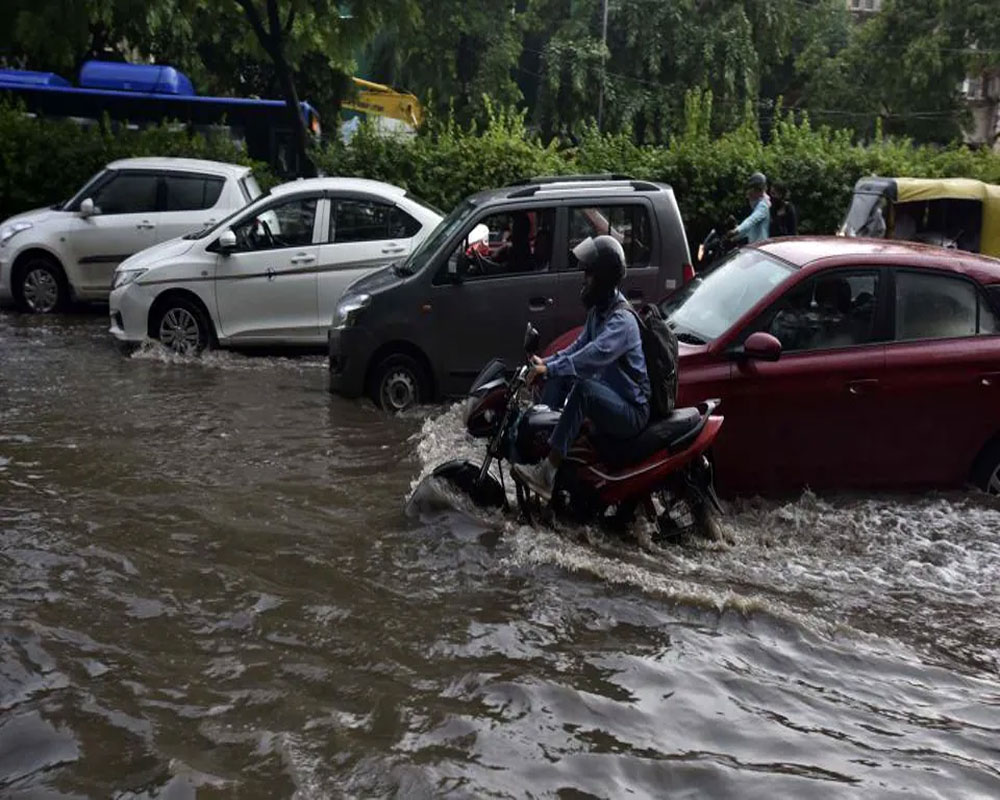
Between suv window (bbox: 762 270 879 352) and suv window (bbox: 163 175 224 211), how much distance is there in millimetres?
9173

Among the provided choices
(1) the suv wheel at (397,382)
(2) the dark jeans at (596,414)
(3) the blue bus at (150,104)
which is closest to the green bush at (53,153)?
(3) the blue bus at (150,104)

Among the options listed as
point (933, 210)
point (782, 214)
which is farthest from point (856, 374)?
point (933, 210)

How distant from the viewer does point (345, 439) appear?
9672mm

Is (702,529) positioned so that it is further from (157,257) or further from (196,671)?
(157,257)

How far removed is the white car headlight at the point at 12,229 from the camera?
15.1 meters

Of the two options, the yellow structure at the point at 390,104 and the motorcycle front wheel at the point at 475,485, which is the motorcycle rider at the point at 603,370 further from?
the yellow structure at the point at 390,104

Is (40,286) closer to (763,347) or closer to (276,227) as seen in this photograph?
(276,227)

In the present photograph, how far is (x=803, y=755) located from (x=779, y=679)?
714 mm

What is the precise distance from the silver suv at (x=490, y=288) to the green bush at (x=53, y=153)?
28.8 feet

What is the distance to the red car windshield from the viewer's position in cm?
805

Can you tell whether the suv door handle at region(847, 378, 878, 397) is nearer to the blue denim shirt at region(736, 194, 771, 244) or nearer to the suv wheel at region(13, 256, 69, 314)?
the blue denim shirt at region(736, 194, 771, 244)

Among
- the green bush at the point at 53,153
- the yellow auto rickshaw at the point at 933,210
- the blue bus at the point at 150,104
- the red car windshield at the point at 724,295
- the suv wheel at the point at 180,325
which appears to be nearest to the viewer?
the red car windshield at the point at 724,295

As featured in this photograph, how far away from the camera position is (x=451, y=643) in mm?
Result: 5770

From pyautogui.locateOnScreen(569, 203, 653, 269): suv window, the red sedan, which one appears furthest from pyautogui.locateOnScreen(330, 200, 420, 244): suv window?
the red sedan
